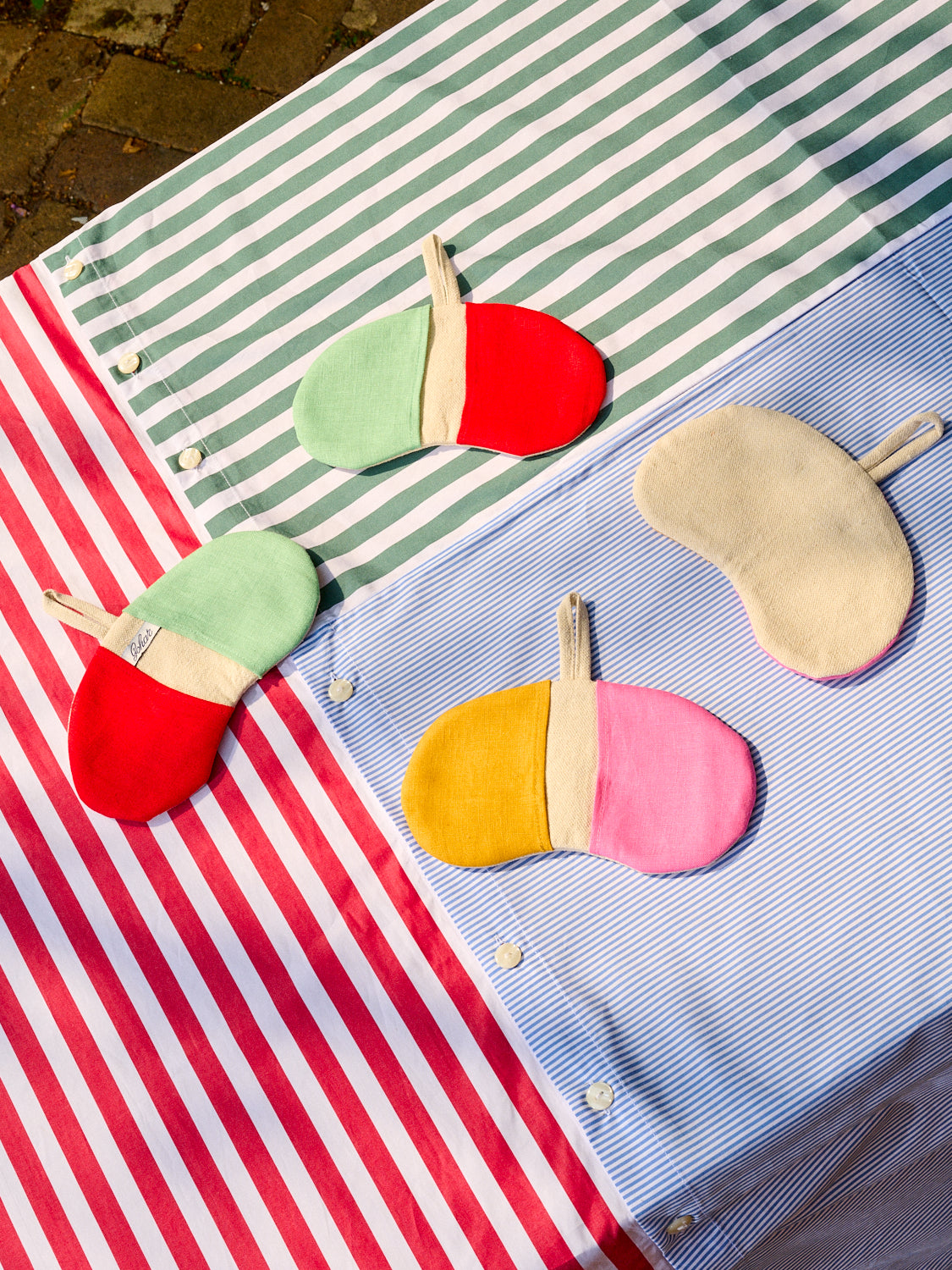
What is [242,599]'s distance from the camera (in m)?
1.34

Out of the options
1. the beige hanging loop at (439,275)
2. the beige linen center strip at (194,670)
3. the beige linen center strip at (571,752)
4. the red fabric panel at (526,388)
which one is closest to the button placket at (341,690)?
the beige linen center strip at (194,670)

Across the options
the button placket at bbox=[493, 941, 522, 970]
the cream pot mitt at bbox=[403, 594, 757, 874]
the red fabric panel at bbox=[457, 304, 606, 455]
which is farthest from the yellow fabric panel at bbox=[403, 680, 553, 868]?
the red fabric panel at bbox=[457, 304, 606, 455]

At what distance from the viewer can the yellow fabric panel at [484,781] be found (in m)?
1.23

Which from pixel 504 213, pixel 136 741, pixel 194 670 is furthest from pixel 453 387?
pixel 136 741

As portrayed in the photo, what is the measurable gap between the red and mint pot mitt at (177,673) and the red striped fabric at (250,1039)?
5 cm

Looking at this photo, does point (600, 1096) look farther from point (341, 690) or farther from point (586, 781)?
point (341, 690)

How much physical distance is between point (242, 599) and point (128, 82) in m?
1.78

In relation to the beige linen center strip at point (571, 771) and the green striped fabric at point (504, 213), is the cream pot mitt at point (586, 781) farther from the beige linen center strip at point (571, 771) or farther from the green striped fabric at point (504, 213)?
the green striped fabric at point (504, 213)

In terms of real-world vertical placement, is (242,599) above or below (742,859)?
above

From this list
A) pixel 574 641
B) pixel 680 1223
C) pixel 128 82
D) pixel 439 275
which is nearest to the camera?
pixel 680 1223

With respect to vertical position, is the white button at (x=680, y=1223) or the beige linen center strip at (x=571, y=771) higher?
the beige linen center strip at (x=571, y=771)

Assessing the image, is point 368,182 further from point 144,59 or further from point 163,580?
point 144,59

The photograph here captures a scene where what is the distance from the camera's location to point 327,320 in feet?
4.81

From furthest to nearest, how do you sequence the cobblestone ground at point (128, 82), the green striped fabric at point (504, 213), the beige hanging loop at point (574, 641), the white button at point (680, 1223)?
the cobblestone ground at point (128, 82) < the green striped fabric at point (504, 213) < the beige hanging loop at point (574, 641) < the white button at point (680, 1223)
